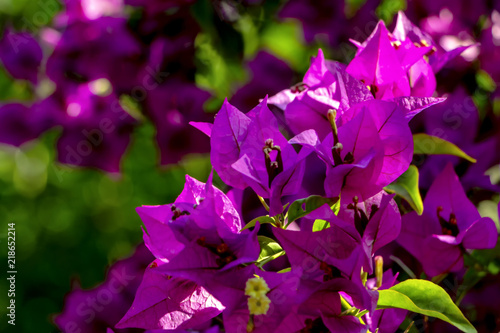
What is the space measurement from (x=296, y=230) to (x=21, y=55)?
1076 mm

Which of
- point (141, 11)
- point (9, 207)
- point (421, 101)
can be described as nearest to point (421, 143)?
point (421, 101)

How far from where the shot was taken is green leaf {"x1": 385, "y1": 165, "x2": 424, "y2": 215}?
0.58m

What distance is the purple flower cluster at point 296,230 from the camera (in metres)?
0.48

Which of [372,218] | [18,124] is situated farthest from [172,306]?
[18,124]

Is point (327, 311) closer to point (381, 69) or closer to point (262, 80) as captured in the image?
point (381, 69)

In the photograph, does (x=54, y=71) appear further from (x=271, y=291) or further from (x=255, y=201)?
(x=271, y=291)

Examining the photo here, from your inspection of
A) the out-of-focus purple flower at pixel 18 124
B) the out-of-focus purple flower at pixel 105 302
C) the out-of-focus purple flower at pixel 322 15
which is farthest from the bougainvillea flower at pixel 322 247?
the out-of-focus purple flower at pixel 18 124

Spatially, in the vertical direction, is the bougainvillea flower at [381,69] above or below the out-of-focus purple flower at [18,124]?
above

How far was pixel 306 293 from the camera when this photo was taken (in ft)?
1.55

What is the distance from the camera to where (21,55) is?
139 centimetres

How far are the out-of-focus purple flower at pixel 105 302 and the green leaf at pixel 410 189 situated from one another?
52cm

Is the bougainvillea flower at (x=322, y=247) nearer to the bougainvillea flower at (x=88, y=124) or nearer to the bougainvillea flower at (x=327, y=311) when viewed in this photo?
the bougainvillea flower at (x=327, y=311)

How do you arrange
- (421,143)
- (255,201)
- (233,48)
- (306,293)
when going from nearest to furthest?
1. (306,293)
2. (421,143)
3. (255,201)
4. (233,48)

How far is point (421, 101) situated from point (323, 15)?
793 millimetres
